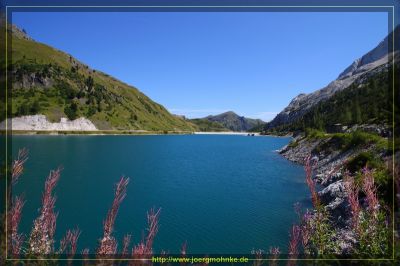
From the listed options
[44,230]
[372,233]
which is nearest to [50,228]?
[44,230]

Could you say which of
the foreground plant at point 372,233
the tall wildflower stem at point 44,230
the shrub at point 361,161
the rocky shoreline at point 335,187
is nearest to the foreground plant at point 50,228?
the tall wildflower stem at point 44,230

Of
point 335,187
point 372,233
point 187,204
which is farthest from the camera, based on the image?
point 187,204

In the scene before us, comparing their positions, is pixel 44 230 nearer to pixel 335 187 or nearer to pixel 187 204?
pixel 187 204

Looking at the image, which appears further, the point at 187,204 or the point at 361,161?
the point at 361,161

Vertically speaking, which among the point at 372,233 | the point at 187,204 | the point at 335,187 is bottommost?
the point at 187,204

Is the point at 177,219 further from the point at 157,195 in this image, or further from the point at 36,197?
the point at 36,197

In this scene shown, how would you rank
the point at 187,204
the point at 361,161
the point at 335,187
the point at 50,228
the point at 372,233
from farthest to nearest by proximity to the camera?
the point at 361,161 < the point at 187,204 < the point at 335,187 < the point at 372,233 < the point at 50,228

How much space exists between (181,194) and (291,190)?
46.9 ft

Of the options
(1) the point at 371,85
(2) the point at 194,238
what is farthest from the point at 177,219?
(1) the point at 371,85

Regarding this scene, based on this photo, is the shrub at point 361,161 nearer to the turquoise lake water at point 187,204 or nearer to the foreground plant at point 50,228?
the turquoise lake water at point 187,204

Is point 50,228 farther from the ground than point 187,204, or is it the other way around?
point 50,228

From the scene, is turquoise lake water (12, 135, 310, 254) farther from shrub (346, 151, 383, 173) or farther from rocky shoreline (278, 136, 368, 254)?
shrub (346, 151, 383, 173)

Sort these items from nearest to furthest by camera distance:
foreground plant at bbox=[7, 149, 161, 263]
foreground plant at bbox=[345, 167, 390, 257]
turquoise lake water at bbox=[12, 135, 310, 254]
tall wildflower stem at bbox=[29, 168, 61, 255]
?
foreground plant at bbox=[7, 149, 161, 263], tall wildflower stem at bbox=[29, 168, 61, 255], foreground plant at bbox=[345, 167, 390, 257], turquoise lake water at bbox=[12, 135, 310, 254]

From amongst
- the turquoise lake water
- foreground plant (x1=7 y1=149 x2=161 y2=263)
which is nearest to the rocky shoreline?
the turquoise lake water
